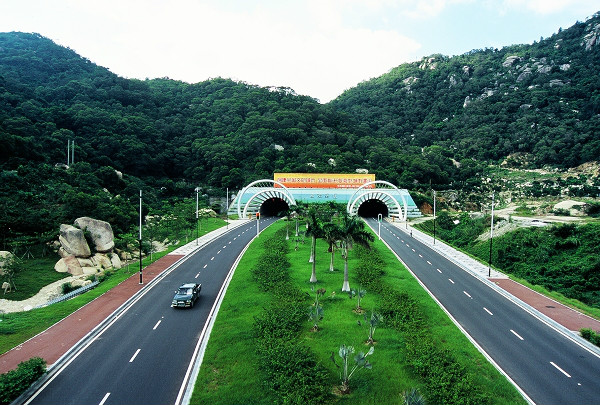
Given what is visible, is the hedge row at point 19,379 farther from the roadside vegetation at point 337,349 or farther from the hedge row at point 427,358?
the hedge row at point 427,358

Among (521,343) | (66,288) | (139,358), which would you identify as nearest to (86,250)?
(66,288)

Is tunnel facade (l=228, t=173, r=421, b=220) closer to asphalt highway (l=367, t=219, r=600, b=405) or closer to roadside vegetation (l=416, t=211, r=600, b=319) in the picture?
roadside vegetation (l=416, t=211, r=600, b=319)

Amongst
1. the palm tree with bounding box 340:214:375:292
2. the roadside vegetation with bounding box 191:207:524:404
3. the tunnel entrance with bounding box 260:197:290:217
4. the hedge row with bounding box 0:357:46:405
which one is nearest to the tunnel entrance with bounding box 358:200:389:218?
the tunnel entrance with bounding box 260:197:290:217

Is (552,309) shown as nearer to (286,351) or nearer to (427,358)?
(427,358)

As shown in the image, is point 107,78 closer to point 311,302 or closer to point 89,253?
point 89,253

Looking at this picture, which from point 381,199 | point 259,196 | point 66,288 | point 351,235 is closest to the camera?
point 351,235

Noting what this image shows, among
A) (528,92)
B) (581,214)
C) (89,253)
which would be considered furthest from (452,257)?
(528,92)
